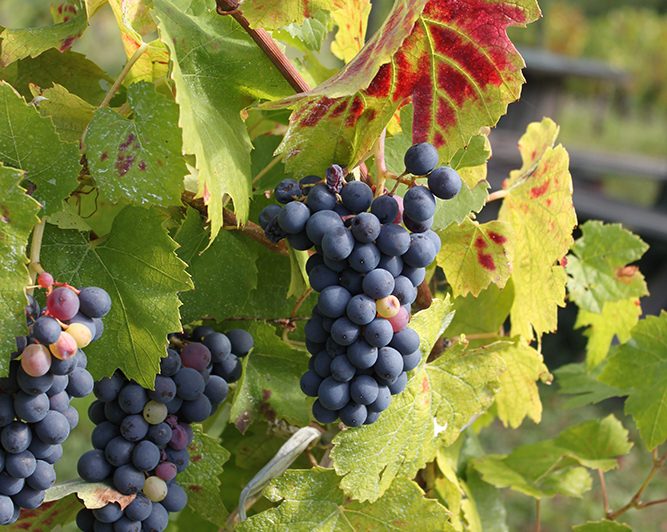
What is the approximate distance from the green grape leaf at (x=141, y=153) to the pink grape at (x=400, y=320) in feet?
0.69

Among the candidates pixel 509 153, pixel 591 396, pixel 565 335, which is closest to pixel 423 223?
pixel 591 396

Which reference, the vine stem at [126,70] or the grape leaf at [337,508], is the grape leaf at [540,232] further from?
the vine stem at [126,70]

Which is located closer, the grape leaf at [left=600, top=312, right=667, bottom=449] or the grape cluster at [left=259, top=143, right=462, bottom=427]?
the grape cluster at [left=259, top=143, right=462, bottom=427]

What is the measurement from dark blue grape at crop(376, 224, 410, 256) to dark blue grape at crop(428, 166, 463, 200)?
0.16 ft

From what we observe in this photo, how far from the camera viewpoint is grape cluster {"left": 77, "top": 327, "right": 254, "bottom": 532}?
2.54 ft

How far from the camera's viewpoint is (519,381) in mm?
1049

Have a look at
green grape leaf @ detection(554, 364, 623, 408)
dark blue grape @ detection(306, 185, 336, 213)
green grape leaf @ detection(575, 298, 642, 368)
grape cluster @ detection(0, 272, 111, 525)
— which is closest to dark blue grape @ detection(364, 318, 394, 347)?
dark blue grape @ detection(306, 185, 336, 213)

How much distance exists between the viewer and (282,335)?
3.10 feet

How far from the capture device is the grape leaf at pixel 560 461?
1.22 m

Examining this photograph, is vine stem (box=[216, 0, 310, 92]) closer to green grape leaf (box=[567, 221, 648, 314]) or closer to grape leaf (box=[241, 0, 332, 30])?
grape leaf (box=[241, 0, 332, 30])

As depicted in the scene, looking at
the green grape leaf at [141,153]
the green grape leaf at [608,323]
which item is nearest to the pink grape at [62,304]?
the green grape leaf at [141,153]

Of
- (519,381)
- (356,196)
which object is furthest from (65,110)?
(519,381)

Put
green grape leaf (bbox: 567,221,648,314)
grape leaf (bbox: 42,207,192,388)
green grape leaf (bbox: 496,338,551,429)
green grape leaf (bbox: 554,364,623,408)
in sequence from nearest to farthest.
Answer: grape leaf (bbox: 42,207,192,388) → green grape leaf (bbox: 496,338,551,429) → green grape leaf (bbox: 567,221,648,314) → green grape leaf (bbox: 554,364,623,408)

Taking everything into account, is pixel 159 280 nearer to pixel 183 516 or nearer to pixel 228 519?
pixel 228 519
